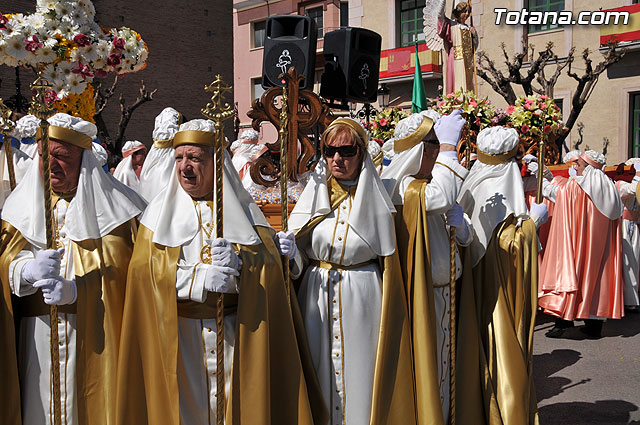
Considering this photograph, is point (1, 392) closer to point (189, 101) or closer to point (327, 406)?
point (327, 406)

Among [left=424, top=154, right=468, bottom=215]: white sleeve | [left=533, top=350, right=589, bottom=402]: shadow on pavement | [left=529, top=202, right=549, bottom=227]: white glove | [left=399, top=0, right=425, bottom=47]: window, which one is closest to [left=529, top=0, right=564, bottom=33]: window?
[left=399, top=0, right=425, bottom=47]: window

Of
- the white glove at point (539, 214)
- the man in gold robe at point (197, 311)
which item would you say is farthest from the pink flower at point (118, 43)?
the white glove at point (539, 214)

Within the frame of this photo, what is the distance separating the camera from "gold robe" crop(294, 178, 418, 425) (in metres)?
3.23

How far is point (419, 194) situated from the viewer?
11.1 ft

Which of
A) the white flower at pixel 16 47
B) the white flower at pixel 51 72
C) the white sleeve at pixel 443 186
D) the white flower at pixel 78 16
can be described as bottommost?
the white sleeve at pixel 443 186

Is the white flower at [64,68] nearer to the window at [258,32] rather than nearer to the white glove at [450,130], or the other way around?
the white glove at [450,130]

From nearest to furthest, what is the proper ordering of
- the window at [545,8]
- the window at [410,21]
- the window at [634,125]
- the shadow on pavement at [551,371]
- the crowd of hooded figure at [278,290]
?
the crowd of hooded figure at [278,290], the shadow on pavement at [551,371], the window at [634,125], the window at [545,8], the window at [410,21]

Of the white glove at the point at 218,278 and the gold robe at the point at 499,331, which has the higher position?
the white glove at the point at 218,278

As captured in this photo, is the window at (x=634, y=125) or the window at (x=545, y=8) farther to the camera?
the window at (x=545, y=8)

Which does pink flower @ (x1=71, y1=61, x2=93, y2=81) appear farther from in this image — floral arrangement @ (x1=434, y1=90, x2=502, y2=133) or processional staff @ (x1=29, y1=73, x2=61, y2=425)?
floral arrangement @ (x1=434, y1=90, x2=502, y2=133)

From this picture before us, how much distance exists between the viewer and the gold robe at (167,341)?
111 inches

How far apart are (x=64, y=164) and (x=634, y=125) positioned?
671 inches

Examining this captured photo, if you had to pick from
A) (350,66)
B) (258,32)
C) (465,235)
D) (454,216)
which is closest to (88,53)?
(454,216)

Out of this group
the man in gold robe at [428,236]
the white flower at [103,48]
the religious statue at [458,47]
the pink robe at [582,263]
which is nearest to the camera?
the man in gold robe at [428,236]
